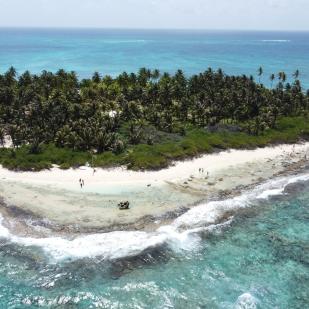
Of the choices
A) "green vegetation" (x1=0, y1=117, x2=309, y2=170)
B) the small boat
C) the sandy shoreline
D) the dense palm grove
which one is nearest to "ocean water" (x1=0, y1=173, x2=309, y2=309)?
the sandy shoreline

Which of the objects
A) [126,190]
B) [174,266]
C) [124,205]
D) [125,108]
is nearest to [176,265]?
[174,266]

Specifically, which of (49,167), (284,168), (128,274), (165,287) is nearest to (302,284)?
(165,287)

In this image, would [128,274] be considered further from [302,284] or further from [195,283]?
[302,284]

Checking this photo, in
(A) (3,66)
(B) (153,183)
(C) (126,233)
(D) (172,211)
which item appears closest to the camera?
(C) (126,233)

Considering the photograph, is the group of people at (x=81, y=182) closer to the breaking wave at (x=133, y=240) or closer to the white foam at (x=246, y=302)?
the breaking wave at (x=133, y=240)

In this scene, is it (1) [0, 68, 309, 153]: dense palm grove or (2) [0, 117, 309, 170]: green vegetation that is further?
(1) [0, 68, 309, 153]: dense palm grove

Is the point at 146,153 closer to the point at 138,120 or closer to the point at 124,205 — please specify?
the point at 138,120

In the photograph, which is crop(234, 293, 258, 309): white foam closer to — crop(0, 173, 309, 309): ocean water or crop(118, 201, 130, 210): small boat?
crop(0, 173, 309, 309): ocean water
